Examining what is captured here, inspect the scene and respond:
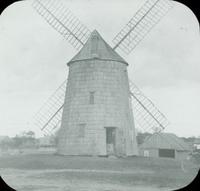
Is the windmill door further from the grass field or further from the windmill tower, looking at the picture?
the grass field

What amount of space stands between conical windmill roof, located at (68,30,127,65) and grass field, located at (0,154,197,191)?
4945mm

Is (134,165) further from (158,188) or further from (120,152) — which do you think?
(158,188)

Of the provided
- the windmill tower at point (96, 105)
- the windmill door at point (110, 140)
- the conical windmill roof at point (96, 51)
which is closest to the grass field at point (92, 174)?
the windmill tower at point (96, 105)

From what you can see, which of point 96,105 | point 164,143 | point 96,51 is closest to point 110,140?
point 96,105

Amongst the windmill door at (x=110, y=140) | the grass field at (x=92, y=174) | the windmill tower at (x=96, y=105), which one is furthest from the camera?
the windmill door at (x=110, y=140)

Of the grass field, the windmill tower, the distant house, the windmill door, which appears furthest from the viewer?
the distant house

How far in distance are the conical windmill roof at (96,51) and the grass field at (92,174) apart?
494 cm

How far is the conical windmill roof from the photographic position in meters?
22.9

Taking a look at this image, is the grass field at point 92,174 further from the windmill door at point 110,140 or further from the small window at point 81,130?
the small window at point 81,130

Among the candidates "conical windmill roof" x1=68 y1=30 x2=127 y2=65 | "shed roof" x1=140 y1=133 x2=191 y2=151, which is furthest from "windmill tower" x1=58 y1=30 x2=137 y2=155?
"shed roof" x1=140 y1=133 x2=191 y2=151

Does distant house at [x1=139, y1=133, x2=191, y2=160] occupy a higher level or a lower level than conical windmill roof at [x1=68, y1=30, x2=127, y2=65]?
lower

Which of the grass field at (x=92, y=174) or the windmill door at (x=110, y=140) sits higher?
the windmill door at (x=110, y=140)

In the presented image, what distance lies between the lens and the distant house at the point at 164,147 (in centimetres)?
4012

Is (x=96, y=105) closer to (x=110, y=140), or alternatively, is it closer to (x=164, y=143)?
(x=110, y=140)
